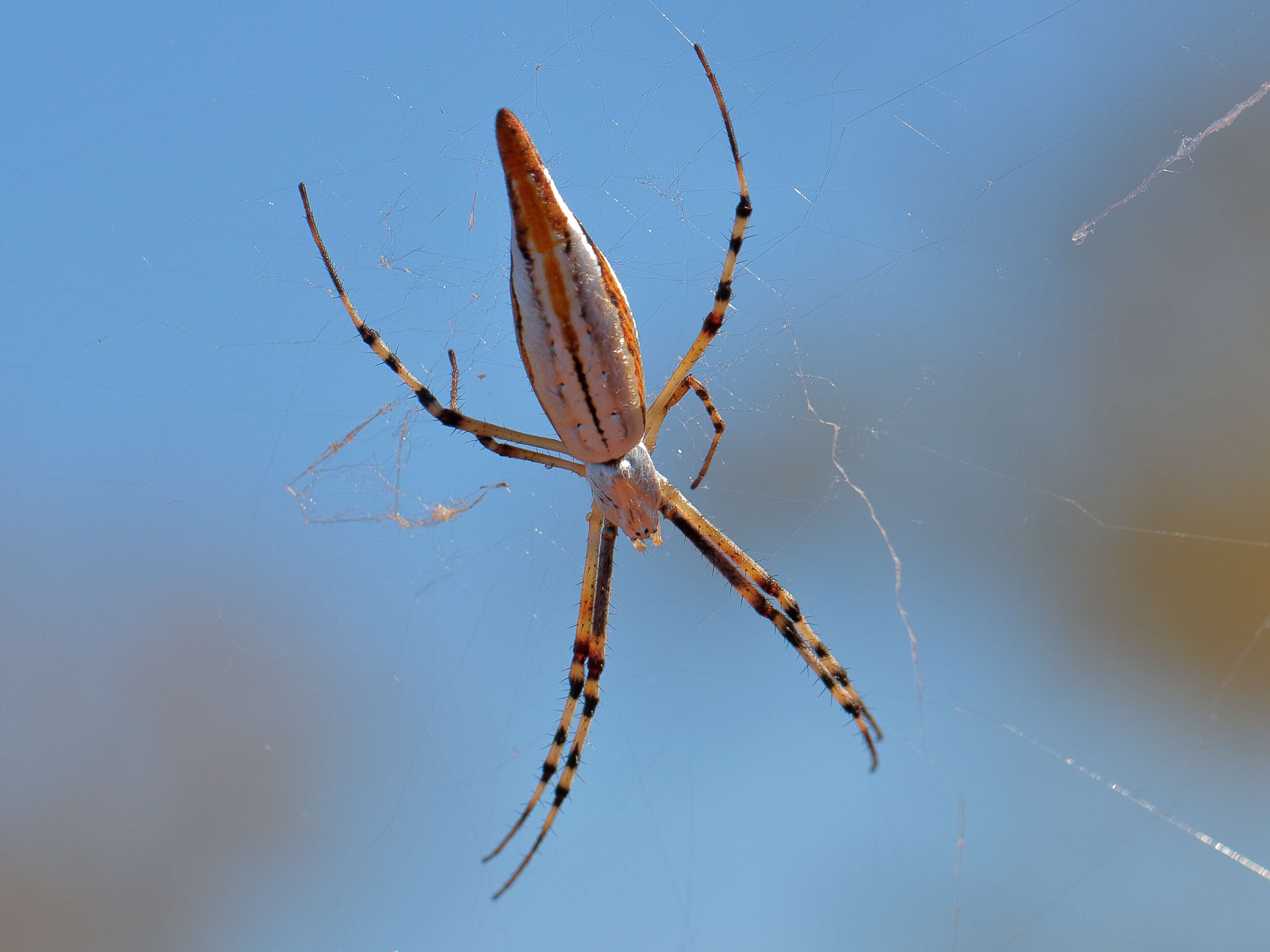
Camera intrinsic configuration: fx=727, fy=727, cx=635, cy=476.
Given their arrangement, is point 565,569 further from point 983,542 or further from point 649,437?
point 983,542

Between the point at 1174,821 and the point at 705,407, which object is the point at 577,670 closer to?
→ the point at 705,407

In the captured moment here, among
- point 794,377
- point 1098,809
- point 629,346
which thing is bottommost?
point 1098,809

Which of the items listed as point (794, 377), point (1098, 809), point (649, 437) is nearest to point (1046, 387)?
point (1098, 809)

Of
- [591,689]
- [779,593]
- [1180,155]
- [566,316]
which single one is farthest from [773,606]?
[1180,155]

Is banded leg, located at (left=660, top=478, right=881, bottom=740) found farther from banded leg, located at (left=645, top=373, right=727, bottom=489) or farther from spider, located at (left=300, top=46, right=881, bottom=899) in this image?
banded leg, located at (left=645, top=373, right=727, bottom=489)

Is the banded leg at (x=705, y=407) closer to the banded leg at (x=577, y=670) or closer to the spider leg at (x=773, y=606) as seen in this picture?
the spider leg at (x=773, y=606)

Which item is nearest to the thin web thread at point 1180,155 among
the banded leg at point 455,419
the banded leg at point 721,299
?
the banded leg at point 721,299

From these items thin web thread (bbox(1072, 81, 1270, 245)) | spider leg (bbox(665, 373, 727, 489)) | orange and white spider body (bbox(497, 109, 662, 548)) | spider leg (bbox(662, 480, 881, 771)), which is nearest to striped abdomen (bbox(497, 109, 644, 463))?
orange and white spider body (bbox(497, 109, 662, 548))

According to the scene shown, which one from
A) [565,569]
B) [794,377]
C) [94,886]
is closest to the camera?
[794,377]
